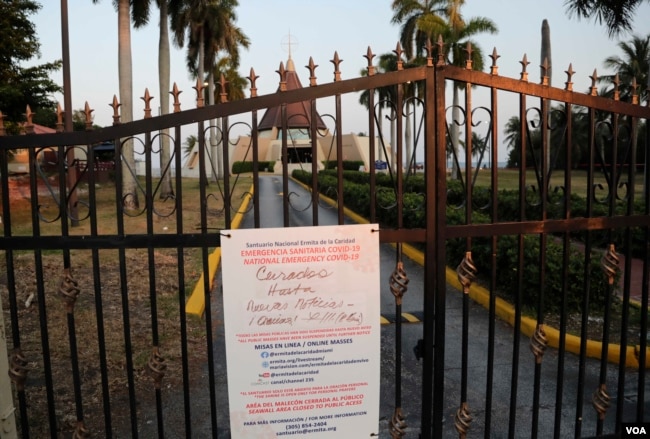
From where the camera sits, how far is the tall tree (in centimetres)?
1755

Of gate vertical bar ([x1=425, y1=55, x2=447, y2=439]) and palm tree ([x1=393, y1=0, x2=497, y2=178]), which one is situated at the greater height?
palm tree ([x1=393, y1=0, x2=497, y2=178])

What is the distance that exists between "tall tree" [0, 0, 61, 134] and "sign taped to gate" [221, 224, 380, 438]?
54.0ft

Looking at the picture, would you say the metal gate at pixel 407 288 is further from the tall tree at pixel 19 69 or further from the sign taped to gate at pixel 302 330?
the tall tree at pixel 19 69

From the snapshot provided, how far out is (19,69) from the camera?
19.6m

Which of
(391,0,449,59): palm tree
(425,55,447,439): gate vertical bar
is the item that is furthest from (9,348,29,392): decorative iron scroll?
(391,0,449,59): palm tree

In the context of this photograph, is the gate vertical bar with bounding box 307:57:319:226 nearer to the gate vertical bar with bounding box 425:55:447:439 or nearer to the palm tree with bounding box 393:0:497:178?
the gate vertical bar with bounding box 425:55:447:439

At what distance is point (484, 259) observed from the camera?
7.00 metres

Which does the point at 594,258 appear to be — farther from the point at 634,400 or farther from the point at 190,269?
the point at 190,269

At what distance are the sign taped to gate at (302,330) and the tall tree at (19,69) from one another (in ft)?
54.0

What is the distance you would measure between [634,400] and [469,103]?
285 cm

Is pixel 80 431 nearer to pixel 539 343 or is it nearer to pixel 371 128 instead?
pixel 371 128

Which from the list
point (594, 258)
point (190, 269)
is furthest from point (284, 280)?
point (190, 269)

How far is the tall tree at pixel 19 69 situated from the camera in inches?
691

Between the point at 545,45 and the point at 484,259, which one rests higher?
the point at 545,45
